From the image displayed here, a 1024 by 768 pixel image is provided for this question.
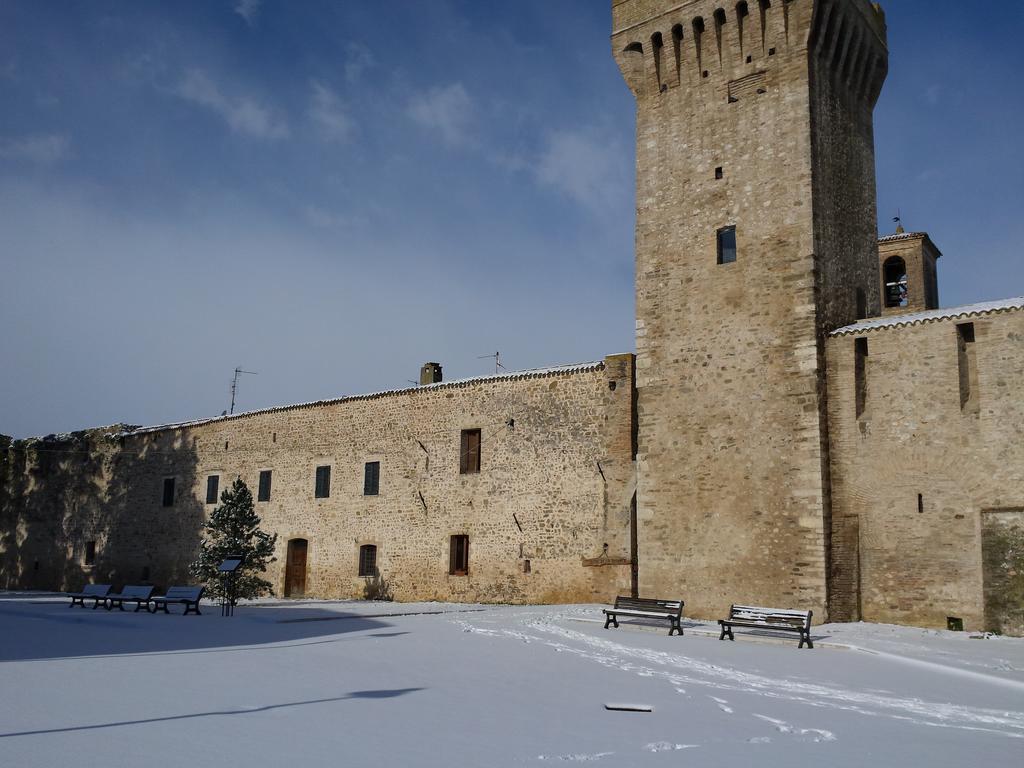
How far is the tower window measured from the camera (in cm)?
2541

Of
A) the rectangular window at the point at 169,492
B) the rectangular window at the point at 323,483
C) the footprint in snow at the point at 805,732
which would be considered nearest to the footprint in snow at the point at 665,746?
the footprint in snow at the point at 805,732

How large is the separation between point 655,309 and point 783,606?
6253 millimetres

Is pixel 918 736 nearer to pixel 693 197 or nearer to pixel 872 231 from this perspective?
pixel 693 197

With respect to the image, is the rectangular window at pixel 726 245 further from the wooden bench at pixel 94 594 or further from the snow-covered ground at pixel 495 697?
the wooden bench at pixel 94 594

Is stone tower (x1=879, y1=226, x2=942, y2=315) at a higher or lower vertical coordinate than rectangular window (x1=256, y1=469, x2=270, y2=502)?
higher

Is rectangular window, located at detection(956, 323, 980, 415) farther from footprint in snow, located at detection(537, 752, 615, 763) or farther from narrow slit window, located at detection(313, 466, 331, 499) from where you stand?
narrow slit window, located at detection(313, 466, 331, 499)

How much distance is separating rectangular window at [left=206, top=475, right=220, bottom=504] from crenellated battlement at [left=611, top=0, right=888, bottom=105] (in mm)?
16840

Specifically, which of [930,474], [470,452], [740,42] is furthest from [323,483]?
[930,474]

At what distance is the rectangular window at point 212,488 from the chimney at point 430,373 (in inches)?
282

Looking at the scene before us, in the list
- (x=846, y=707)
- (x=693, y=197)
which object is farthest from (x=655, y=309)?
(x=846, y=707)

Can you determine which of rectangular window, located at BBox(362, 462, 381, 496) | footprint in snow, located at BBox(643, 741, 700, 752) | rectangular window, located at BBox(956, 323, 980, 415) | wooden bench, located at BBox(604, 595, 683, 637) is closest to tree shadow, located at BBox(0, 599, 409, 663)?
wooden bench, located at BBox(604, 595, 683, 637)

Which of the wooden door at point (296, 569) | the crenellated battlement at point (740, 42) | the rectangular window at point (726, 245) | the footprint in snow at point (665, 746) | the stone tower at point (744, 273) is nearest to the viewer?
the footprint in snow at point (665, 746)

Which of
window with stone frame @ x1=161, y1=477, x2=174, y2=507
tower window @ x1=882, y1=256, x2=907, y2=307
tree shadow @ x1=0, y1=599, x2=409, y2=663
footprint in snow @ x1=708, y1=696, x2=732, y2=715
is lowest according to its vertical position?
tree shadow @ x1=0, y1=599, x2=409, y2=663

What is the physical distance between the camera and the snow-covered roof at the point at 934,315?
1436 centimetres
